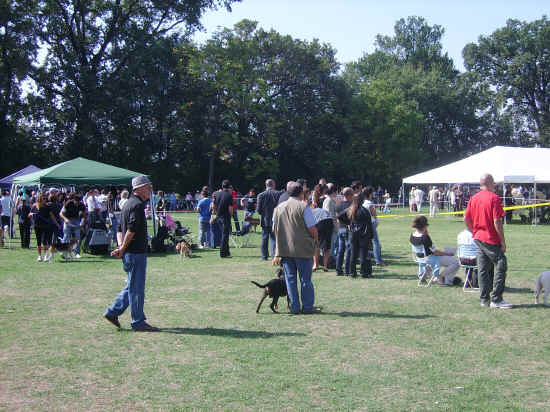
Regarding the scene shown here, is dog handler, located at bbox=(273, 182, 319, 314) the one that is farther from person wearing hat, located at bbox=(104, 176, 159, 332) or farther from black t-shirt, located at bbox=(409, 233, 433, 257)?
black t-shirt, located at bbox=(409, 233, 433, 257)

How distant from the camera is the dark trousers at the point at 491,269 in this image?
25.9ft

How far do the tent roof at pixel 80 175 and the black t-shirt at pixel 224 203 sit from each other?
12.5 ft

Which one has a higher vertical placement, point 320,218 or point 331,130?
point 331,130

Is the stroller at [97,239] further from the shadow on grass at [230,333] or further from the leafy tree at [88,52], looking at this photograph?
the leafy tree at [88,52]

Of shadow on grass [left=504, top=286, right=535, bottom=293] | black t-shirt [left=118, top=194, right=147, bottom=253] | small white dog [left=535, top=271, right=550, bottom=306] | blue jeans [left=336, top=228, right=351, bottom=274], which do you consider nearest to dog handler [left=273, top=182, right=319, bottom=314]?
black t-shirt [left=118, top=194, right=147, bottom=253]

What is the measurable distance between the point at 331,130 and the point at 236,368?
159 feet

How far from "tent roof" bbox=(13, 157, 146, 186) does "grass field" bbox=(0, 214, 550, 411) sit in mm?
6200

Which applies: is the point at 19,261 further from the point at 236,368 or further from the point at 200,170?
the point at 200,170

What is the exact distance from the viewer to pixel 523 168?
2781 cm

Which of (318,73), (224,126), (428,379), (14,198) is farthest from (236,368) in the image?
(318,73)

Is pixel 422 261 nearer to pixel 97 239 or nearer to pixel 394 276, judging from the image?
pixel 394 276

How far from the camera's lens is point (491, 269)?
816 centimetres

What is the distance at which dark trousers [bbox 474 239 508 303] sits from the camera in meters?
7.89

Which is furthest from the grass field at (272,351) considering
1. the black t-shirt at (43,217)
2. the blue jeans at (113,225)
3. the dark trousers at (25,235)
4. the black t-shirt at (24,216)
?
the black t-shirt at (24,216)
